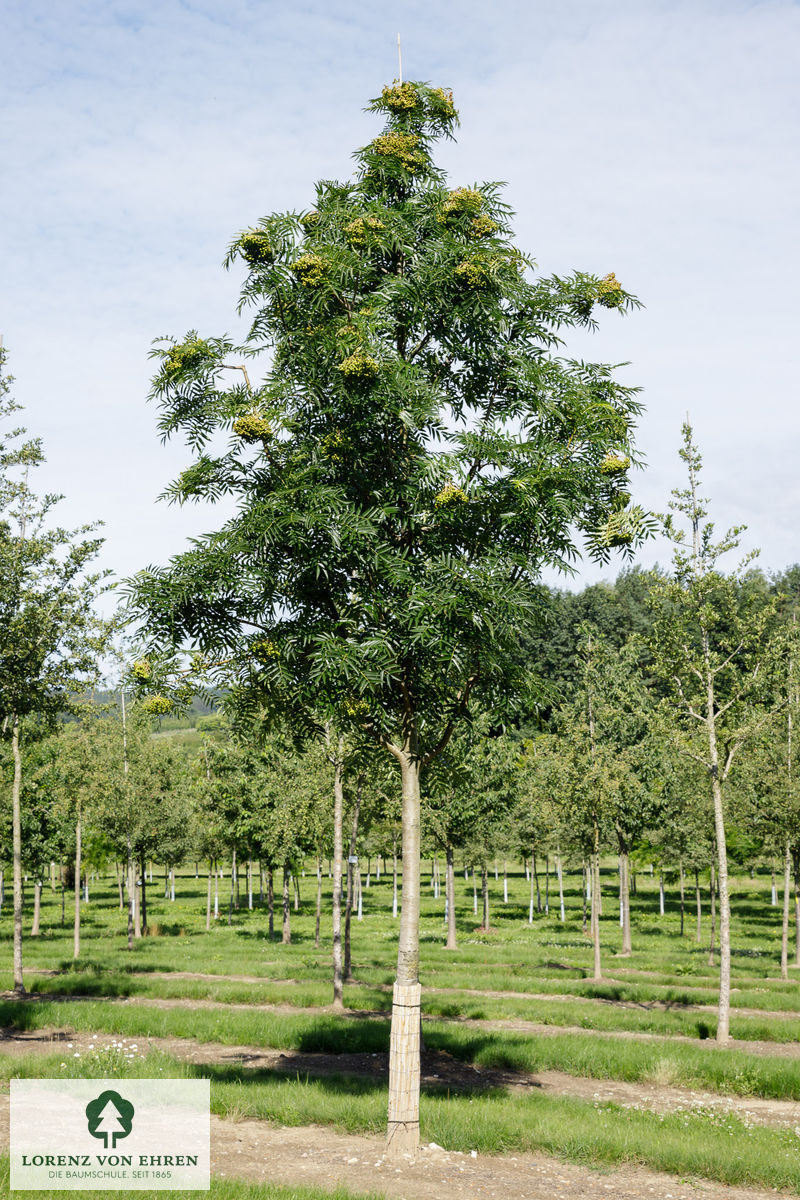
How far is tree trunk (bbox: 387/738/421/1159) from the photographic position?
1067cm

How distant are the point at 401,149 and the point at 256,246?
8.44 feet

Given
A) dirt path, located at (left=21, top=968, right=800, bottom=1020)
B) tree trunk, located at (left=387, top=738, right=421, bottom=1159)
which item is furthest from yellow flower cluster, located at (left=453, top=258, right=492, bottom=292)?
dirt path, located at (left=21, top=968, right=800, bottom=1020)

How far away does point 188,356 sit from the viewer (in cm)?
1164

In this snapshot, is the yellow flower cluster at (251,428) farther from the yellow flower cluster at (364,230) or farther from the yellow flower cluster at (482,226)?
the yellow flower cluster at (482,226)

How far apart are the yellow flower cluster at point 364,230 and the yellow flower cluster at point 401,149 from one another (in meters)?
Result: 1.26

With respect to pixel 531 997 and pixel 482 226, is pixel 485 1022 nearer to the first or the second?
pixel 531 997

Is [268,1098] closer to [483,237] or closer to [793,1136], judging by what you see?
[793,1136]

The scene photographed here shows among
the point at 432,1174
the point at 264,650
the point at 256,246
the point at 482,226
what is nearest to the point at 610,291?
the point at 482,226

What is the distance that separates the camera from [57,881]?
85500mm

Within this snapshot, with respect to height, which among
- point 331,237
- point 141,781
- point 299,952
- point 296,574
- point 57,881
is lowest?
point 57,881

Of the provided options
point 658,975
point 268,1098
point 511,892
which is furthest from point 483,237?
point 511,892

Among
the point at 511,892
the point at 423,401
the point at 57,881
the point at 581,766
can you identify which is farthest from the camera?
the point at 57,881

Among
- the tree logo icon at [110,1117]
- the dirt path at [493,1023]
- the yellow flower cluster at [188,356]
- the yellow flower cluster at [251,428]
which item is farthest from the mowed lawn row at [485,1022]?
the yellow flower cluster at [188,356]

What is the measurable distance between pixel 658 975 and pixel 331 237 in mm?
26985
